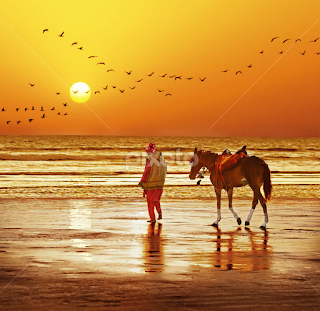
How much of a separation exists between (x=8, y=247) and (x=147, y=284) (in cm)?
358

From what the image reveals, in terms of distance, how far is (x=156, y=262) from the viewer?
8156mm

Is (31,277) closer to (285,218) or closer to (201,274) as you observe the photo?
(201,274)

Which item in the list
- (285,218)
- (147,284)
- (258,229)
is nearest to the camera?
(147,284)

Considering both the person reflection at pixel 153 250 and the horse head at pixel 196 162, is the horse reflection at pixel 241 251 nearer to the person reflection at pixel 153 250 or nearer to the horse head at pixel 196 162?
the person reflection at pixel 153 250

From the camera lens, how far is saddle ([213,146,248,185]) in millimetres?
12680

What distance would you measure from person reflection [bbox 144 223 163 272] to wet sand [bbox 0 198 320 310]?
0.05 feet

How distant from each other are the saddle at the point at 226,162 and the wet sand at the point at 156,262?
109 cm

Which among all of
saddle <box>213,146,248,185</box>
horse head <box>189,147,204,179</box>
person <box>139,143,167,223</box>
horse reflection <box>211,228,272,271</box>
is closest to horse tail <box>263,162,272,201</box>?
saddle <box>213,146,248,185</box>

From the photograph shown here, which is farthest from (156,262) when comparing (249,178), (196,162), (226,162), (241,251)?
(196,162)

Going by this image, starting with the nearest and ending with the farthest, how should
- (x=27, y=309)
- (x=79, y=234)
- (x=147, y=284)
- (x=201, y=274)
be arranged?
(x=27, y=309) → (x=147, y=284) → (x=201, y=274) → (x=79, y=234)

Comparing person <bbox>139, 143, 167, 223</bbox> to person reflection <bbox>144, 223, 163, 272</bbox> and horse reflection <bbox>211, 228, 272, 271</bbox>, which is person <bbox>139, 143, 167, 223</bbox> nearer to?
person reflection <bbox>144, 223, 163, 272</bbox>

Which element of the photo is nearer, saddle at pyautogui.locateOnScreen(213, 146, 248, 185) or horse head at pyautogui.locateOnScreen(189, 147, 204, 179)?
saddle at pyautogui.locateOnScreen(213, 146, 248, 185)

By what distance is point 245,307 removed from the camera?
5863mm

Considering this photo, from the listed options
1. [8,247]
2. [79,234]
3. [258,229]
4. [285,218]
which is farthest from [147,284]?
[285,218]
